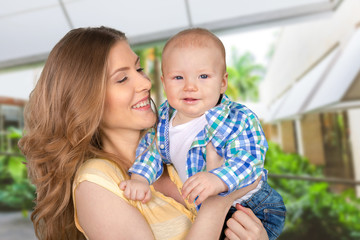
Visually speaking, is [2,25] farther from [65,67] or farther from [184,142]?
[184,142]

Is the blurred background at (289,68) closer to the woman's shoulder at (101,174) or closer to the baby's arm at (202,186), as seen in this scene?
the woman's shoulder at (101,174)

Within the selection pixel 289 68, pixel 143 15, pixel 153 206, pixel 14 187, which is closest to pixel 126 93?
pixel 153 206

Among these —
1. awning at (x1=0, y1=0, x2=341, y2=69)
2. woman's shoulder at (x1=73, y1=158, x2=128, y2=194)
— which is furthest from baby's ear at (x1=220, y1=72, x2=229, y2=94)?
awning at (x1=0, y1=0, x2=341, y2=69)

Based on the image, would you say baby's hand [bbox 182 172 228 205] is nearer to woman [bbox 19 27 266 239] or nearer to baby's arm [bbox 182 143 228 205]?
baby's arm [bbox 182 143 228 205]

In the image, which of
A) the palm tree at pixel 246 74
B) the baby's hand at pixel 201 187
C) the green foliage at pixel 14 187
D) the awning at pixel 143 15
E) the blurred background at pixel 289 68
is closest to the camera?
the baby's hand at pixel 201 187

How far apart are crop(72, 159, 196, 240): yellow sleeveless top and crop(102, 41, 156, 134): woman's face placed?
0.68ft

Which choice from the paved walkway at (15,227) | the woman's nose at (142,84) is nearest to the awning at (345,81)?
the woman's nose at (142,84)

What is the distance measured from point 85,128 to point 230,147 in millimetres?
622

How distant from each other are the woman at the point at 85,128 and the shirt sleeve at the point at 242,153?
0.14 metres

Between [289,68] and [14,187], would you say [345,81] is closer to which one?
[14,187]

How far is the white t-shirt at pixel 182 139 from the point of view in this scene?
1584mm

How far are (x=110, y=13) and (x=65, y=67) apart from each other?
2.72m

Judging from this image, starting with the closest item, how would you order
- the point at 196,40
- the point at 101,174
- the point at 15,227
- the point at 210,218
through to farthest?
1. the point at 210,218
2. the point at 101,174
3. the point at 196,40
4. the point at 15,227

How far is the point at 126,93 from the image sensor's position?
5.35 ft
